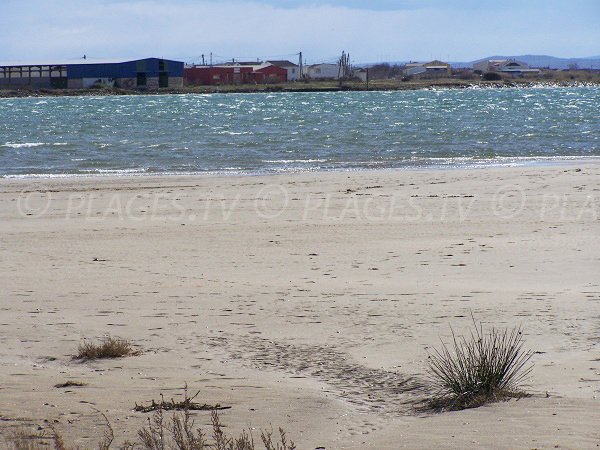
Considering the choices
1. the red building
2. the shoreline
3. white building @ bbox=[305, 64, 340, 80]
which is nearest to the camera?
the shoreline

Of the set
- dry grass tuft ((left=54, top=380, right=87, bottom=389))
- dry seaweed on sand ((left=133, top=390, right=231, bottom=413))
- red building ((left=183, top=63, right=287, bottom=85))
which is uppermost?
red building ((left=183, top=63, right=287, bottom=85))

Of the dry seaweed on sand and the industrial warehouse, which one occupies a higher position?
the industrial warehouse

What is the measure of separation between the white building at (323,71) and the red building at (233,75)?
1549 centimetres

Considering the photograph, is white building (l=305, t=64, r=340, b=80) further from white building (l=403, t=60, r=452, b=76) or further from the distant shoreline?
the distant shoreline

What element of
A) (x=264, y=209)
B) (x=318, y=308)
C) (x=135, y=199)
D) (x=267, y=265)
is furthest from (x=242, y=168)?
(x=318, y=308)

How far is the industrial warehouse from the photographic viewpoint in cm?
10231

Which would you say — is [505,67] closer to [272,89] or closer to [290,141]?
[272,89]

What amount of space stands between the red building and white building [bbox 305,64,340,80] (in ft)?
50.8

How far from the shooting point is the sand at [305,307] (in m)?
5.48

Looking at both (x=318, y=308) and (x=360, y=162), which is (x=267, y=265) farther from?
(x=360, y=162)

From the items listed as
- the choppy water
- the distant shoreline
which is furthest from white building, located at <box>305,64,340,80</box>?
the choppy water

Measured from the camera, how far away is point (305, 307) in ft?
26.9

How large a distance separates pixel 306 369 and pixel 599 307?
2805 millimetres

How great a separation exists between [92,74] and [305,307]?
98584mm
